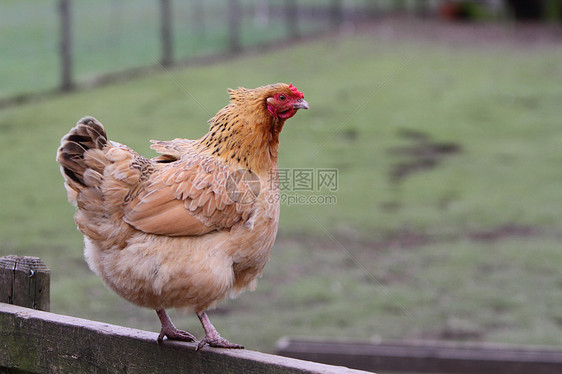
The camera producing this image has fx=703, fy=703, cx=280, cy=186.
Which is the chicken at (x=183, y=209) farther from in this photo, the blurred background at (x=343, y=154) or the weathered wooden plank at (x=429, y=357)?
the blurred background at (x=343, y=154)

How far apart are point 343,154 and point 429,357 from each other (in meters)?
6.19

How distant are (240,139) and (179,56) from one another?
1194 centimetres

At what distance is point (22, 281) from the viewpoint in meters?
2.68

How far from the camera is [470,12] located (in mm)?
25703

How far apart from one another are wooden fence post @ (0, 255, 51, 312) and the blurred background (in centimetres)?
243

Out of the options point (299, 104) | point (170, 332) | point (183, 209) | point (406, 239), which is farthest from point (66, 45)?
point (170, 332)

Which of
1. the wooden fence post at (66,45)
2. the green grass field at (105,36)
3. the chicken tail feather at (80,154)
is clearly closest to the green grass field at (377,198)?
the wooden fence post at (66,45)

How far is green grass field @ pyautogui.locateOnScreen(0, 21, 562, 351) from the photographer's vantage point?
20.2ft

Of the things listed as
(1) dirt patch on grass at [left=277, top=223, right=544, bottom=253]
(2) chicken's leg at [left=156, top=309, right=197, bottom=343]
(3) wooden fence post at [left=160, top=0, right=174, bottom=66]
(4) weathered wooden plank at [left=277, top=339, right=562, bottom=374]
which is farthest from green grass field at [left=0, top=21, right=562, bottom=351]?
(2) chicken's leg at [left=156, top=309, right=197, bottom=343]

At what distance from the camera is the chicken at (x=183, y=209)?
276cm

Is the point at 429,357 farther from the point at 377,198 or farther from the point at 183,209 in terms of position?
the point at 377,198

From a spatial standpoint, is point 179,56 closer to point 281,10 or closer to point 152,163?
point 281,10

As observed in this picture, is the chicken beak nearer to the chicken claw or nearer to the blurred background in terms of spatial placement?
the chicken claw

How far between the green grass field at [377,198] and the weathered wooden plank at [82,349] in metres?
2.66
